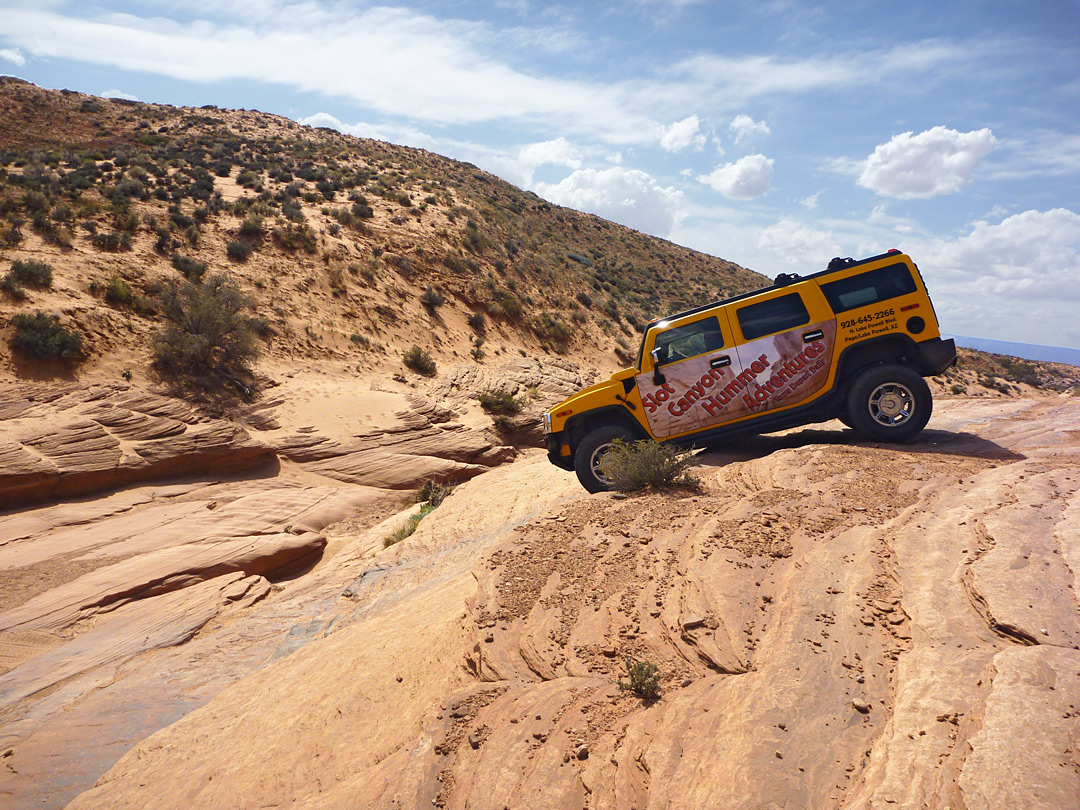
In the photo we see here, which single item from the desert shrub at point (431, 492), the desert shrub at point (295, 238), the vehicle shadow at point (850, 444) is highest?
the desert shrub at point (295, 238)

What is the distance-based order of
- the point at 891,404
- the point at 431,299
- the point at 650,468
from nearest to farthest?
1. the point at 650,468
2. the point at 891,404
3. the point at 431,299

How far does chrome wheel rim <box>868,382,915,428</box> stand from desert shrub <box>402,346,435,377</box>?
15.6 metres

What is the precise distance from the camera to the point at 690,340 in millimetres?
7840

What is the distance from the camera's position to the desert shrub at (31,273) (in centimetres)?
1495

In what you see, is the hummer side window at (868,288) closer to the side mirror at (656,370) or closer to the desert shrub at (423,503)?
the side mirror at (656,370)

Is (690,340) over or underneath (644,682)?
over

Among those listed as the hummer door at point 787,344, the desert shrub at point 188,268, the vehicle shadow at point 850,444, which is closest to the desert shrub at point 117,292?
the desert shrub at point 188,268

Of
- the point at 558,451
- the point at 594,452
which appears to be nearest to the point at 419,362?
the point at 558,451

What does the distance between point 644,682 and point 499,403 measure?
43.9ft

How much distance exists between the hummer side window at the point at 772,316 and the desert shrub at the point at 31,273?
17251mm

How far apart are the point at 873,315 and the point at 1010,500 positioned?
3.50 metres

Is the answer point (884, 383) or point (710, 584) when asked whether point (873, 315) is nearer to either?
point (884, 383)

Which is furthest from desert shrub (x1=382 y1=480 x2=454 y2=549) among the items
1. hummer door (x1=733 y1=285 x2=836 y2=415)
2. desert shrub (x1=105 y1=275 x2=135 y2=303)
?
desert shrub (x1=105 y1=275 x2=135 y2=303)

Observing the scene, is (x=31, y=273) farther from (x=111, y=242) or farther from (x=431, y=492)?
(x=431, y=492)
